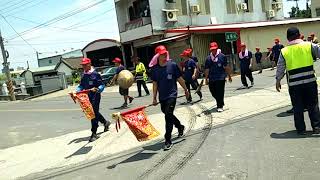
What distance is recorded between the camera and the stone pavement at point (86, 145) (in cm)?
923

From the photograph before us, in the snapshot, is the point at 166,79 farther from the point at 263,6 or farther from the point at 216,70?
the point at 263,6

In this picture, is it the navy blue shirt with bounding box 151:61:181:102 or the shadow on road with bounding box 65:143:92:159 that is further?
the shadow on road with bounding box 65:143:92:159

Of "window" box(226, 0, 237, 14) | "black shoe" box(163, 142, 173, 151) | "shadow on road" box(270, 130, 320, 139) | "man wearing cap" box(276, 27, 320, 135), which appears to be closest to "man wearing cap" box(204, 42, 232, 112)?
"shadow on road" box(270, 130, 320, 139)

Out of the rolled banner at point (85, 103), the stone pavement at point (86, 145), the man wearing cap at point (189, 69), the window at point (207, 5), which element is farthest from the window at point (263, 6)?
the rolled banner at point (85, 103)

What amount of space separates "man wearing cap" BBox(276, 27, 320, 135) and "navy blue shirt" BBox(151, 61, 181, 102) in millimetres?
1968

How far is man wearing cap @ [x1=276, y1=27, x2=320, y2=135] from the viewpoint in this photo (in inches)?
321

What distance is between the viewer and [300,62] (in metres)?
8.24

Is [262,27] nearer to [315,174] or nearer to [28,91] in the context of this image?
[28,91]

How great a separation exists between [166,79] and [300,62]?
2334 millimetres

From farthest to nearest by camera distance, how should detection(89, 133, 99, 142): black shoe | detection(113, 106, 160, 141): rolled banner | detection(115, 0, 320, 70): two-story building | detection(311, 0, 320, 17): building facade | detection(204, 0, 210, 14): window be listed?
detection(311, 0, 320, 17): building facade
detection(204, 0, 210, 14): window
detection(115, 0, 320, 70): two-story building
detection(89, 133, 99, 142): black shoe
detection(113, 106, 160, 141): rolled banner

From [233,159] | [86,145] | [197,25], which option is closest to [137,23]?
[197,25]

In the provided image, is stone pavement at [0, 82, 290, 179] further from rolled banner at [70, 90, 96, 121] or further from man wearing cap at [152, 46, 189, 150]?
man wearing cap at [152, 46, 189, 150]

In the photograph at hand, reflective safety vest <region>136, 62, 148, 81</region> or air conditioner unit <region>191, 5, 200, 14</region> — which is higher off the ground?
air conditioner unit <region>191, 5, 200, 14</region>

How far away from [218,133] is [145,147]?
148cm
